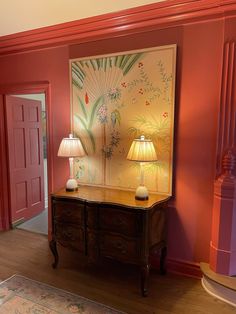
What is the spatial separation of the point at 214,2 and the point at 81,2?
1.13 m

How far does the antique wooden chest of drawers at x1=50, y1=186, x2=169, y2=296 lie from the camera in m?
2.25

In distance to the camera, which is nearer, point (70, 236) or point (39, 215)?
point (70, 236)

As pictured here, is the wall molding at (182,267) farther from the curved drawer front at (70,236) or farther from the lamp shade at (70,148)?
the lamp shade at (70,148)

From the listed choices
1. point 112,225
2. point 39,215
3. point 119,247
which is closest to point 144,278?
point 119,247

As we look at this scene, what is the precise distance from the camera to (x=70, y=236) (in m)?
2.60

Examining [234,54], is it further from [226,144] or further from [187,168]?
[187,168]

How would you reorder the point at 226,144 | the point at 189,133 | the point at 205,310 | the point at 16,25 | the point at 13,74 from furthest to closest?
the point at 13,74 → the point at 16,25 → the point at 189,133 → the point at 226,144 → the point at 205,310

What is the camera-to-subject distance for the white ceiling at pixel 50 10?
2.19 metres

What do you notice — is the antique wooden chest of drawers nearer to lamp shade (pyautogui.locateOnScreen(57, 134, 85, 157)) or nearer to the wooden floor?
the wooden floor

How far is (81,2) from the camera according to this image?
2.18 m

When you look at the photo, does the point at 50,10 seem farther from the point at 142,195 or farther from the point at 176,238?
the point at 176,238

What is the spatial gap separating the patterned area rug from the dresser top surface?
867mm

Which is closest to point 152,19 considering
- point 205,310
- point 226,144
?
point 226,144

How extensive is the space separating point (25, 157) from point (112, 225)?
2221 mm
